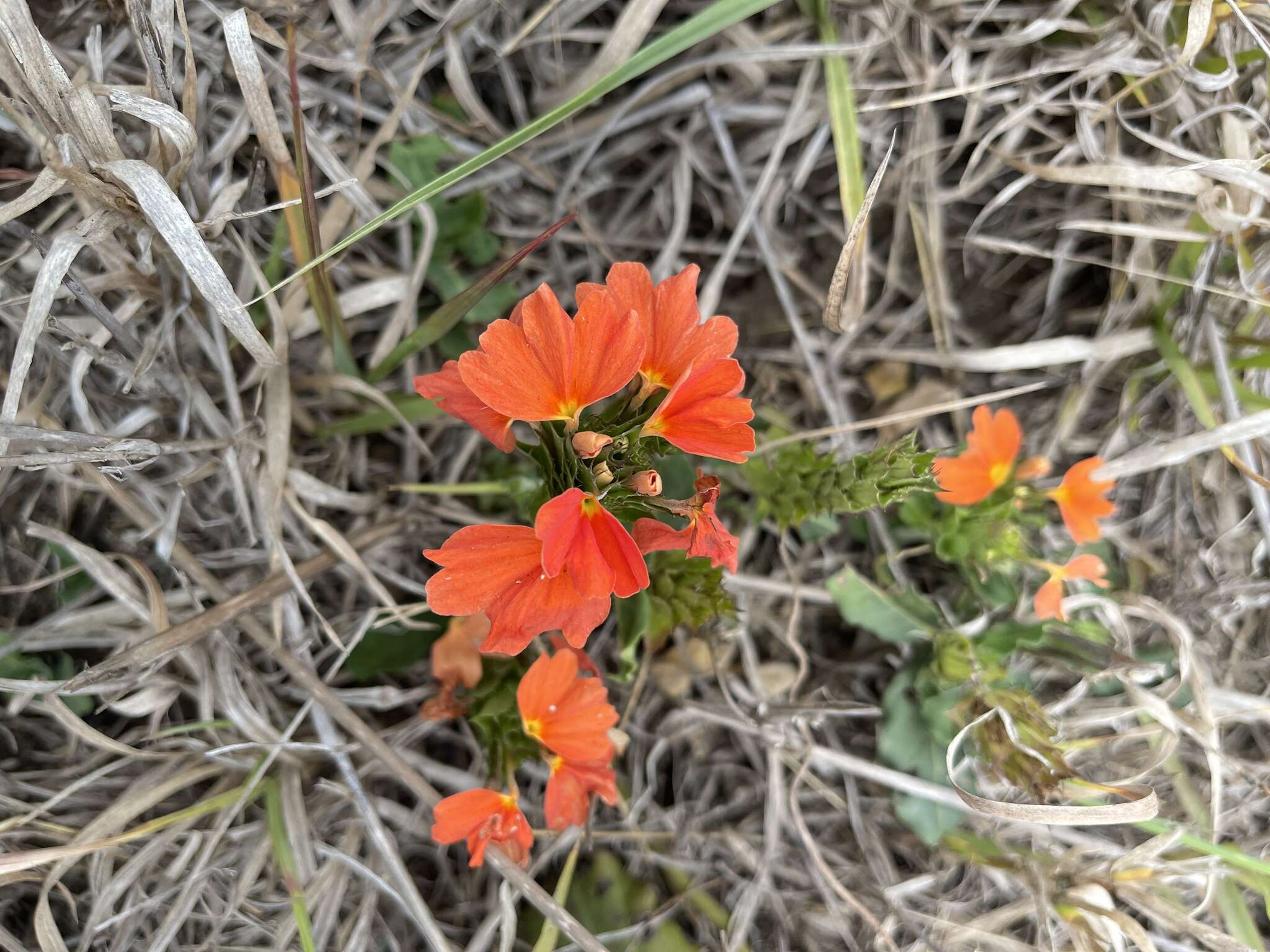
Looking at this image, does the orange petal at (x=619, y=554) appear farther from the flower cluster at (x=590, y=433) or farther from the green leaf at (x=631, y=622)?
the green leaf at (x=631, y=622)

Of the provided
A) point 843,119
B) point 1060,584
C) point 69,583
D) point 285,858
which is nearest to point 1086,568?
point 1060,584

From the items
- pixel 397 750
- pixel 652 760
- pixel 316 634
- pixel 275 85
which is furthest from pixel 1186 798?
pixel 275 85

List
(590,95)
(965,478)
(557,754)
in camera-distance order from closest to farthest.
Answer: (590,95), (557,754), (965,478)

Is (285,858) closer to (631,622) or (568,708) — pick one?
(568,708)

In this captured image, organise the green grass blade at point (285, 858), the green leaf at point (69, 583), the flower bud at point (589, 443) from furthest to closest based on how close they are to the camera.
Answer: the green leaf at point (69, 583), the green grass blade at point (285, 858), the flower bud at point (589, 443)

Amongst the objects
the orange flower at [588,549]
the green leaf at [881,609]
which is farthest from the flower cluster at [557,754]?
the green leaf at [881,609]

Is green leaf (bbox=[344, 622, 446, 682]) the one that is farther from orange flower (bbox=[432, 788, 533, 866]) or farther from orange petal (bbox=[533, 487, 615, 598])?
orange petal (bbox=[533, 487, 615, 598])
